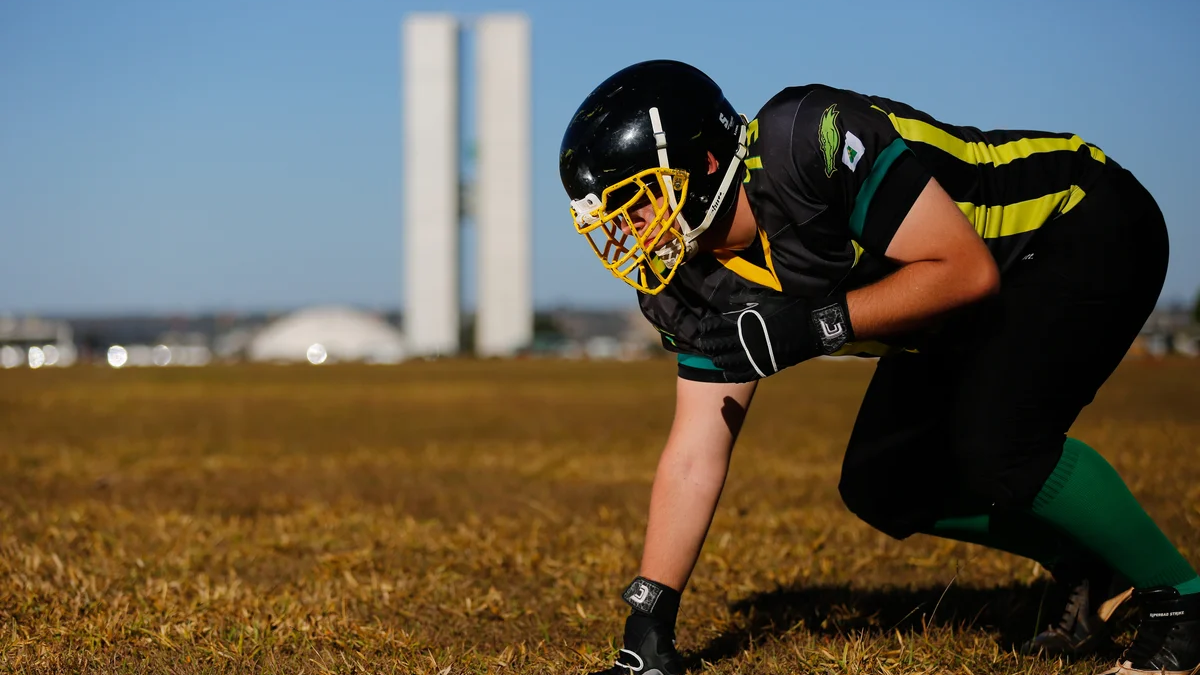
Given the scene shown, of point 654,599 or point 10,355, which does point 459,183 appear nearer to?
point 10,355

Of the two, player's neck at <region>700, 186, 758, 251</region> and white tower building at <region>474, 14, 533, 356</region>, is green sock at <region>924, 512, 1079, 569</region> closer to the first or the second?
player's neck at <region>700, 186, 758, 251</region>

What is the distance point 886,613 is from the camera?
4.56 metres

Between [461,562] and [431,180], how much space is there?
300ft

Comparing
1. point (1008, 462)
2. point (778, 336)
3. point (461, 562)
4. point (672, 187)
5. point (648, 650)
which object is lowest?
point (461, 562)

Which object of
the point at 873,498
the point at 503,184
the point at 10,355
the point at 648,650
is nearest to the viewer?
the point at 648,650

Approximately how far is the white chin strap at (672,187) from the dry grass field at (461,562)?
1.32 metres

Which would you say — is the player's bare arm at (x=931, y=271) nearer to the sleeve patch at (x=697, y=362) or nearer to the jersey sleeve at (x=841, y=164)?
the jersey sleeve at (x=841, y=164)

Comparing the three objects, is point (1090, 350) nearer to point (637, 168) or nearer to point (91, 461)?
point (637, 168)

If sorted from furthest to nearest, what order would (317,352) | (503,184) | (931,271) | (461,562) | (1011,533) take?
1. (317,352)
2. (503,184)
3. (461,562)
4. (1011,533)
5. (931,271)

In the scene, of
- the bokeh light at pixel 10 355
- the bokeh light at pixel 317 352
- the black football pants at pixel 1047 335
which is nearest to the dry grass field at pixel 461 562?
the black football pants at pixel 1047 335

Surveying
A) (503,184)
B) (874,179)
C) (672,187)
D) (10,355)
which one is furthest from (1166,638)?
(10,355)

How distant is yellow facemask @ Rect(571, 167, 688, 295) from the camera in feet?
10.0

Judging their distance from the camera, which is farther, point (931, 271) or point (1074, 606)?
point (1074, 606)

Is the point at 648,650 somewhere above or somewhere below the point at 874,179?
below
